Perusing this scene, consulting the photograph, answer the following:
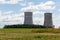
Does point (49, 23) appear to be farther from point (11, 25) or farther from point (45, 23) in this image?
point (11, 25)

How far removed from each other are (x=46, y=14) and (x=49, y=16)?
546cm

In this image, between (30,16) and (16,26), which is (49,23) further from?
(16,26)

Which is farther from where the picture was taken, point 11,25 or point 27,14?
point 27,14

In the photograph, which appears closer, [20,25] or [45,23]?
[20,25]

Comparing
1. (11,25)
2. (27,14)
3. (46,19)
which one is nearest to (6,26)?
(11,25)

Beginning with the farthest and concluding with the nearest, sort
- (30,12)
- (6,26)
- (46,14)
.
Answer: (46,14) → (30,12) → (6,26)

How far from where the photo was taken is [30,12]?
6112 inches

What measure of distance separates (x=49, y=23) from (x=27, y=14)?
17.6 metres

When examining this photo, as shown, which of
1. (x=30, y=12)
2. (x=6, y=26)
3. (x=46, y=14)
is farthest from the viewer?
(x=46, y=14)

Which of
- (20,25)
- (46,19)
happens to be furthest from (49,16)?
(20,25)

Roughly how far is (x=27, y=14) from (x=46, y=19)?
15.0 m

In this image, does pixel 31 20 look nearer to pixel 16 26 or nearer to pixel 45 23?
pixel 45 23

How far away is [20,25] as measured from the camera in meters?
139

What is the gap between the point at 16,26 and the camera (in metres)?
138
